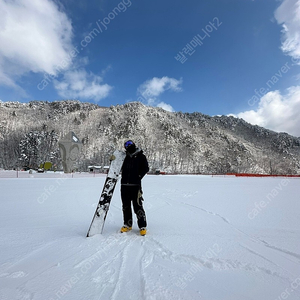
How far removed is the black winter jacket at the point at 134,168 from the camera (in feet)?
10.7

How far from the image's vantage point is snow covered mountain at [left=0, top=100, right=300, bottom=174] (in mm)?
95113

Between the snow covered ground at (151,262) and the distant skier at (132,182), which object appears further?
the distant skier at (132,182)

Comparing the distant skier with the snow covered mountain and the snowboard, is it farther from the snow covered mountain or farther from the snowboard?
the snow covered mountain

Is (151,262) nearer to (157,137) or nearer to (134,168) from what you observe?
(134,168)

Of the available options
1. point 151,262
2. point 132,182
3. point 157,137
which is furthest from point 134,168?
point 157,137

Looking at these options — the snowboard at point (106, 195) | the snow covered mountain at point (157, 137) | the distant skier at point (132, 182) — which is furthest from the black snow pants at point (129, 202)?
the snow covered mountain at point (157, 137)

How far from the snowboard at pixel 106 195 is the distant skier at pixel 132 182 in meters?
0.13

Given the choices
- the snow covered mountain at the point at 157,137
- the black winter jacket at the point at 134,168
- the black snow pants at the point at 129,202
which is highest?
the snow covered mountain at the point at 157,137

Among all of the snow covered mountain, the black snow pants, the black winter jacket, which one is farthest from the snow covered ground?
the snow covered mountain

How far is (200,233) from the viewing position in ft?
10.1

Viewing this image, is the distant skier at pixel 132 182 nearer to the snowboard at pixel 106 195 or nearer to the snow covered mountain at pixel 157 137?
the snowboard at pixel 106 195

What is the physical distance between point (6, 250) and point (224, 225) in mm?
3712

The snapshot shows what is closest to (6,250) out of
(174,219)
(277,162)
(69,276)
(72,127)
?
(69,276)

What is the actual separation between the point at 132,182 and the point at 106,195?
1.71 ft
